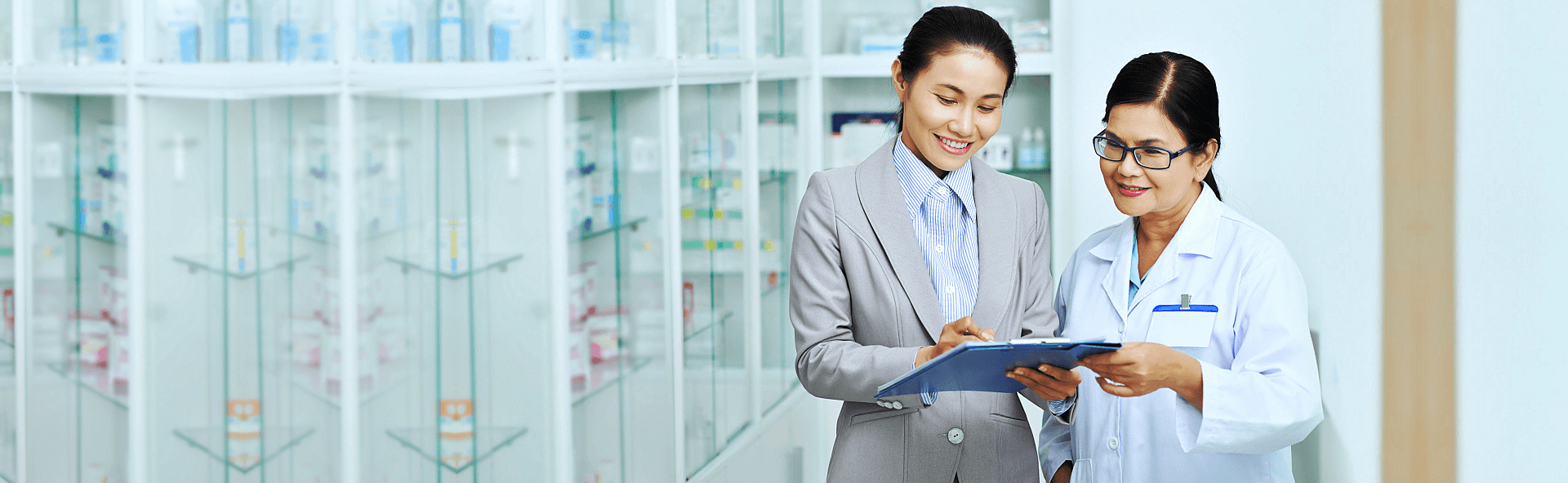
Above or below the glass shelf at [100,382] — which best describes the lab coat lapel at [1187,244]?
above

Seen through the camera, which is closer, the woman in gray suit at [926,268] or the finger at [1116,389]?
the finger at [1116,389]

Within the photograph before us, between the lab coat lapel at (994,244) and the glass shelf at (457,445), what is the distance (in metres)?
1.32

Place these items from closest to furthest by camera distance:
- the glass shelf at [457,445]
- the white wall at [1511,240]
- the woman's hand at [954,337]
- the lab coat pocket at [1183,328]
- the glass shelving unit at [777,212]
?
1. the white wall at [1511,240]
2. the woman's hand at [954,337]
3. the lab coat pocket at [1183,328]
4. the glass shelf at [457,445]
5. the glass shelving unit at [777,212]

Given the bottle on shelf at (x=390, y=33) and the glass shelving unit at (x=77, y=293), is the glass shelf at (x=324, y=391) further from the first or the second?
the bottle on shelf at (x=390, y=33)

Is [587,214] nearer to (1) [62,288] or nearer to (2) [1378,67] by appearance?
(1) [62,288]

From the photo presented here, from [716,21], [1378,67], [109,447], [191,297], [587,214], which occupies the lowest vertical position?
[109,447]

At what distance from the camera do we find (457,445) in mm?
2262

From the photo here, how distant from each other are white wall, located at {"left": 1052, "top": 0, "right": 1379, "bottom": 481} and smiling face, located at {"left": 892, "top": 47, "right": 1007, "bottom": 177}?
1.80 ft

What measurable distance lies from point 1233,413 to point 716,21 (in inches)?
88.9

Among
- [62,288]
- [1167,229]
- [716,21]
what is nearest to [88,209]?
[62,288]

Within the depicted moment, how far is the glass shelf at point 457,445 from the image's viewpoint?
86.3 inches

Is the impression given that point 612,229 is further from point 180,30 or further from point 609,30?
point 180,30

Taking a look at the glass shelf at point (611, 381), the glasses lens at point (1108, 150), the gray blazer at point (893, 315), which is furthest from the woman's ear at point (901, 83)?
the glass shelf at point (611, 381)

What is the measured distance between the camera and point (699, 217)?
125 inches
